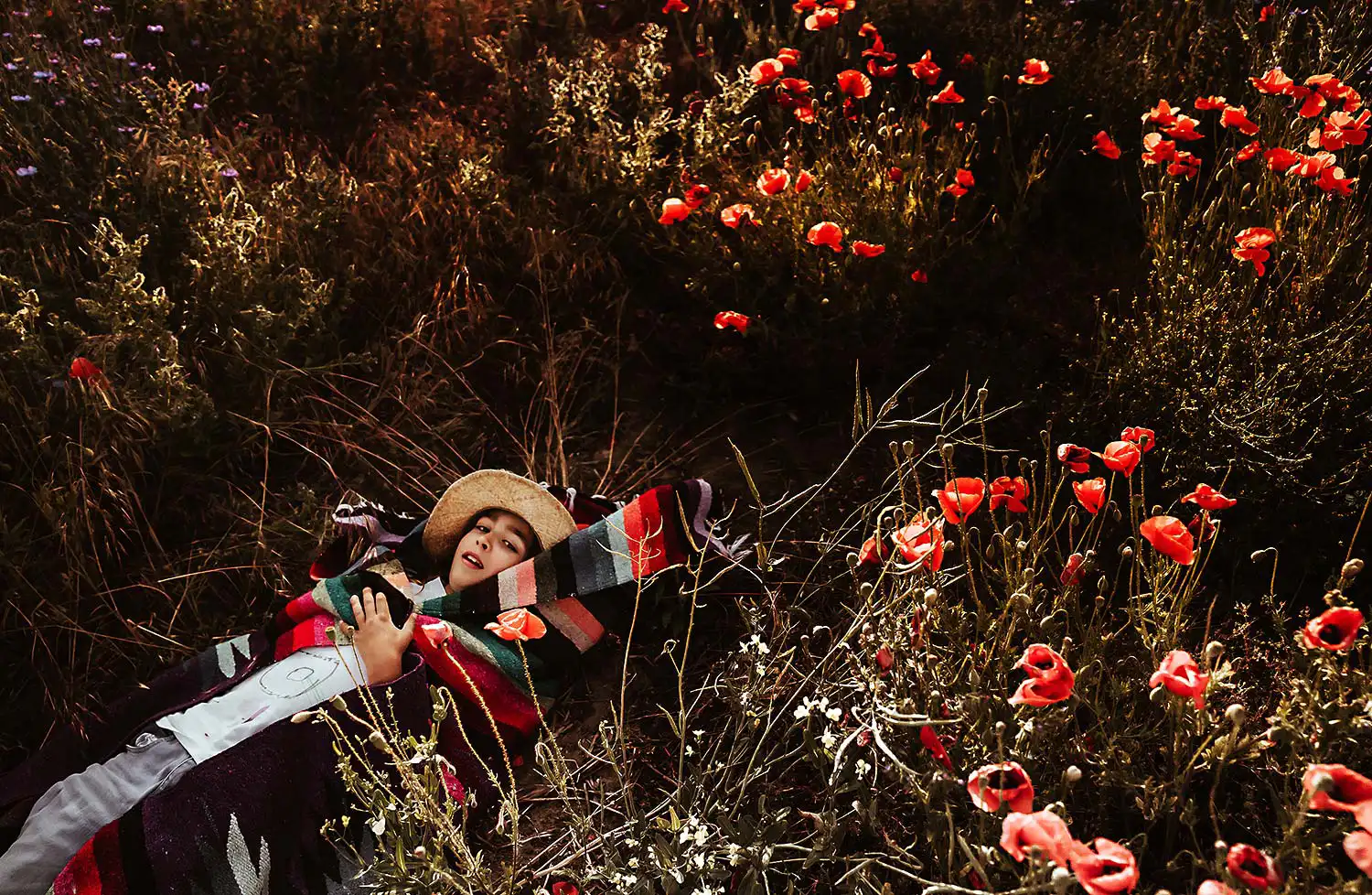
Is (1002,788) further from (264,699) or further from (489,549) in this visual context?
(264,699)

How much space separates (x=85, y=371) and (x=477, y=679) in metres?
1.29

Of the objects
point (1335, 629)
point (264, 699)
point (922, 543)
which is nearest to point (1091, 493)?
point (922, 543)

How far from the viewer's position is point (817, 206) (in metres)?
3.06

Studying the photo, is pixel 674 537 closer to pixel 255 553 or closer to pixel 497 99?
pixel 255 553

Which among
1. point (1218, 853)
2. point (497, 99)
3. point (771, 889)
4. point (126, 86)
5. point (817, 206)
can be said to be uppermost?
point (126, 86)

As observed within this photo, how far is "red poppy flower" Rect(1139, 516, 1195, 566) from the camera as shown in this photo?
1.45 m

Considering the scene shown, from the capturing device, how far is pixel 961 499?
66.2 inches

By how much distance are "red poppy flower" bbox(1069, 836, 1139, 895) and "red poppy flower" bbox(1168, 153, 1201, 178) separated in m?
2.00

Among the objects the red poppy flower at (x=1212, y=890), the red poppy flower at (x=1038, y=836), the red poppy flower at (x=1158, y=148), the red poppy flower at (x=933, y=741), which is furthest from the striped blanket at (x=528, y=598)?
the red poppy flower at (x=1158, y=148)

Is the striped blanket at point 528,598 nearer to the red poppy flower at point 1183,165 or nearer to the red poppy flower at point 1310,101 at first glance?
the red poppy flower at point 1183,165

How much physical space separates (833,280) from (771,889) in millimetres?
1669

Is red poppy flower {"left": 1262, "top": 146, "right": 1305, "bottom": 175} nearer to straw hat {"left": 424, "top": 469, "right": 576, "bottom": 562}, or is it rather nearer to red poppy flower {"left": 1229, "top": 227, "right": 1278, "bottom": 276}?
red poppy flower {"left": 1229, "top": 227, "right": 1278, "bottom": 276}

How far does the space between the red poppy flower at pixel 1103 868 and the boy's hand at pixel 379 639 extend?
1.49 metres

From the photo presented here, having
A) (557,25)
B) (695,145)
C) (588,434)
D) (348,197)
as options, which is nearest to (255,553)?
(588,434)
